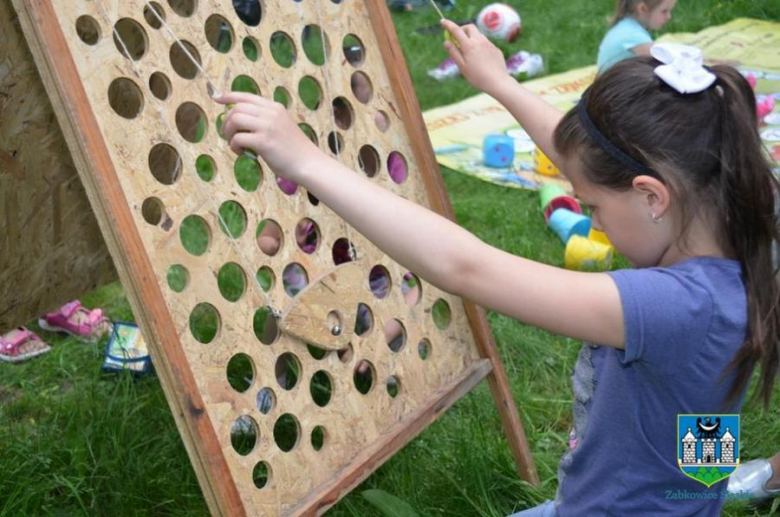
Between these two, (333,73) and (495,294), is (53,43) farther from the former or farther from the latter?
(495,294)

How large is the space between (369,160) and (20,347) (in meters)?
1.38

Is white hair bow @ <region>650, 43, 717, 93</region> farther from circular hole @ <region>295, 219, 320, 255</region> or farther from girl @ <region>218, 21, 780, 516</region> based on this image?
circular hole @ <region>295, 219, 320, 255</region>

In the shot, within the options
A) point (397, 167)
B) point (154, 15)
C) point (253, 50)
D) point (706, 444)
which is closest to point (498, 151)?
point (253, 50)

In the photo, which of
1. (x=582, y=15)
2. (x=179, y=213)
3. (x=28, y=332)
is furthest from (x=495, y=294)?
(x=582, y=15)

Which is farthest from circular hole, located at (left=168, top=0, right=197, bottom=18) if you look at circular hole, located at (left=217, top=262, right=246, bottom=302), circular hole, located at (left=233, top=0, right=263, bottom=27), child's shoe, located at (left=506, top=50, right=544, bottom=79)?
child's shoe, located at (left=506, top=50, right=544, bottom=79)

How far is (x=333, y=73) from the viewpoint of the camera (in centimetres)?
200

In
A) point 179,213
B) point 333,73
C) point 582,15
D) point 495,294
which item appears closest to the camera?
point 495,294

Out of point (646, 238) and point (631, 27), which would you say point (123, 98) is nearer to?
A: point (646, 238)

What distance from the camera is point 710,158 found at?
4.64 feet

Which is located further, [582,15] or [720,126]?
[582,15]

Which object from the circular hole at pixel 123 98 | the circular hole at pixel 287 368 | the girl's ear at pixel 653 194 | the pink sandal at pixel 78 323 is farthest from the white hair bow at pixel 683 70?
the pink sandal at pixel 78 323

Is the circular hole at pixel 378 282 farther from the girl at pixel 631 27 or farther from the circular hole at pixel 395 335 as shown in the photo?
the girl at pixel 631 27

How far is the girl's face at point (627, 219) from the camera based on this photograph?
56.9 inches

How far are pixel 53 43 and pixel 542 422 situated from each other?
1586mm
